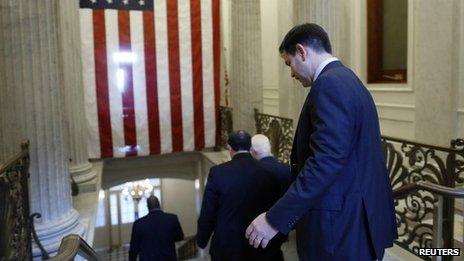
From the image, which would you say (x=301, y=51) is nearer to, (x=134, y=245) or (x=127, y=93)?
(x=134, y=245)

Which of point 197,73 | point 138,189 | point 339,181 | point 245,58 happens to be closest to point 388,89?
point 245,58

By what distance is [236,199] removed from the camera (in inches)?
133

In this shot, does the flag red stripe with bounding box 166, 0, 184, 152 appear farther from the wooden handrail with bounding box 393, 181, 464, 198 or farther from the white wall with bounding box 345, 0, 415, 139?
the wooden handrail with bounding box 393, 181, 464, 198

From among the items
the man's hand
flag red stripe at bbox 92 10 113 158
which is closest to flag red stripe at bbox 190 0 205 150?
flag red stripe at bbox 92 10 113 158

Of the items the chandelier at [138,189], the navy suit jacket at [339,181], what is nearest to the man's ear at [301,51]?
the navy suit jacket at [339,181]

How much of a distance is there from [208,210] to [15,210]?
4.71 feet

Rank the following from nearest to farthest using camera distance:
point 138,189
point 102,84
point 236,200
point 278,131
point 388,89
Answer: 1. point 236,200
2. point 388,89
3. point 278,131
4. point 102,84
5. point 138,189

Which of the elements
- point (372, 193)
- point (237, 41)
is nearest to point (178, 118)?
point (237, 41)

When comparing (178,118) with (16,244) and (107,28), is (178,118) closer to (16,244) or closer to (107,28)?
(107,28)

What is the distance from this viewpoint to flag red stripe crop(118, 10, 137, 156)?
8742mm

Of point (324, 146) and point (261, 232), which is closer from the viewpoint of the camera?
point (324, 146)

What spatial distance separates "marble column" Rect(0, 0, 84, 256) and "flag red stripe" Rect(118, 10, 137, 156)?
465 cm

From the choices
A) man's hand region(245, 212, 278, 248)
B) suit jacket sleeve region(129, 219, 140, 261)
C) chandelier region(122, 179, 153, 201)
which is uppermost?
man's hand region(245, 212, 278, 248)

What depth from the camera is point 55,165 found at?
413 centimetres
